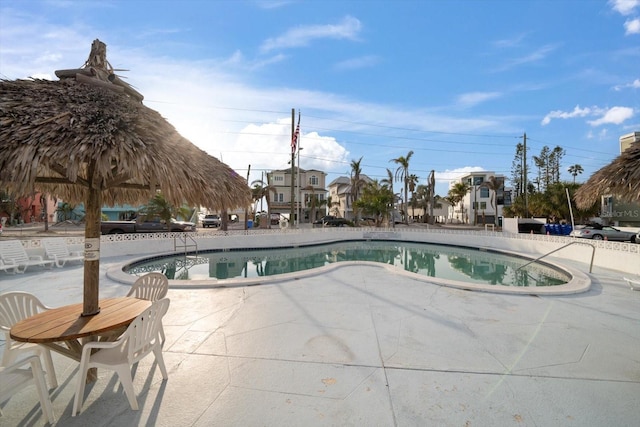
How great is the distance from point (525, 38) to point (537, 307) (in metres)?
14.1

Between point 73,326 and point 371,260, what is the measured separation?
1587cm

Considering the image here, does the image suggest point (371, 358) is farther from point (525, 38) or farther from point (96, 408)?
point (525, 38)

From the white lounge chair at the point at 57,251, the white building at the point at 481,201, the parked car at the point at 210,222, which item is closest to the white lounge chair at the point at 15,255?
the white lounge chair at the point at 57,251

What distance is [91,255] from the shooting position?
3.50 metres

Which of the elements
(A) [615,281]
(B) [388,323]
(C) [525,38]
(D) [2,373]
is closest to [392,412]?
(B) [388,323]

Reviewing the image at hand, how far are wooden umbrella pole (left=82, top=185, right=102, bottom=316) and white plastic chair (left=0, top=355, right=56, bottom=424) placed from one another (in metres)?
0.82

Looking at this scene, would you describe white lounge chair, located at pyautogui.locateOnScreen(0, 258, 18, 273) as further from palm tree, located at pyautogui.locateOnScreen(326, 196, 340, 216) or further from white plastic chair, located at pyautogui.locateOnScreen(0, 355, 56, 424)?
palm tree, located at pyautogui.locateOnScreen(326, 196, 340, 216)

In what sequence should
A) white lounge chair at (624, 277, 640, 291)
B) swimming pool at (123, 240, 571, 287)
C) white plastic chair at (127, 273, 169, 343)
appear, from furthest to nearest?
swimming pool at (123, 240, 571, 287) → white lounge chair at (624, 277, 640, 291) → white plastic chair at (127, 273, 169, 343)

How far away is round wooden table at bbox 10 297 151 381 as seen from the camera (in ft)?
9.41

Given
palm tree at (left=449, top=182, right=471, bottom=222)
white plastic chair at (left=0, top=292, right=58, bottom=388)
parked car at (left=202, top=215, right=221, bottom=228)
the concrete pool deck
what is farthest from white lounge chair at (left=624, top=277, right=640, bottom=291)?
palm tree at (left=449, top=182, right=471, bottom=222)

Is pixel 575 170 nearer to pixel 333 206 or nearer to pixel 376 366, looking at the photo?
pixel 333 206

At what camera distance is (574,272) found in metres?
9.98

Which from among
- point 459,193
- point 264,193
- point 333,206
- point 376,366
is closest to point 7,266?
point 376,366

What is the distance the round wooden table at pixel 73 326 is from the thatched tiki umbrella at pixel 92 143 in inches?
8.2
